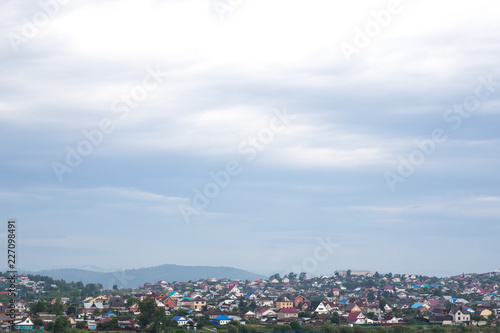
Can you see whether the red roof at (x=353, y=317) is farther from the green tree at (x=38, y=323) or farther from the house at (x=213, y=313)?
the green tree at (x=38, y=323)

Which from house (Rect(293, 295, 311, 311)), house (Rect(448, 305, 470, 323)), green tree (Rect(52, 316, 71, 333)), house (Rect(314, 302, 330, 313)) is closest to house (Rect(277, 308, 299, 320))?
house (Rect(314, 302, 330, 313))

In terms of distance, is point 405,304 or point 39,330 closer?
point 39,330

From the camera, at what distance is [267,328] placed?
51500 millimetres

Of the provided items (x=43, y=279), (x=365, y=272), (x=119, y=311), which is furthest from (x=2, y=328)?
(x=365, y=272)

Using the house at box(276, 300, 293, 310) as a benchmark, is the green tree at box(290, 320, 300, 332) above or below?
below

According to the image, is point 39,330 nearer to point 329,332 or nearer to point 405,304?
point 329,332

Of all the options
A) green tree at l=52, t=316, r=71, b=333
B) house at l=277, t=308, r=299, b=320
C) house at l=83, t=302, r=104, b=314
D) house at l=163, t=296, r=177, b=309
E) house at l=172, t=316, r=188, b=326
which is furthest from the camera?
house at l=163, t=296, r=177, b=309

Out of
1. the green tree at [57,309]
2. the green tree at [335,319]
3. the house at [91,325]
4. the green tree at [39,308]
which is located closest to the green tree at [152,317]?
the house at [91,325]

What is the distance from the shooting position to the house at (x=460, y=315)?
190 feet

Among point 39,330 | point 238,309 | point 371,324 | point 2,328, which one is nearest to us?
point 2,328

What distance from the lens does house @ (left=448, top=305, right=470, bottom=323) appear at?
57831mm

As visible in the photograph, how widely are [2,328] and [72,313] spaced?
18090mm

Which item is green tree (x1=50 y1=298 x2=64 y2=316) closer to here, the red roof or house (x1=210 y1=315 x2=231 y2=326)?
house (x1=210 y1=315 x2=231 y2=326)

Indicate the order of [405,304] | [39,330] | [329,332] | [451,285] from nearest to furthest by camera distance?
[39,330], [329,332], [405,304], [451,285]
